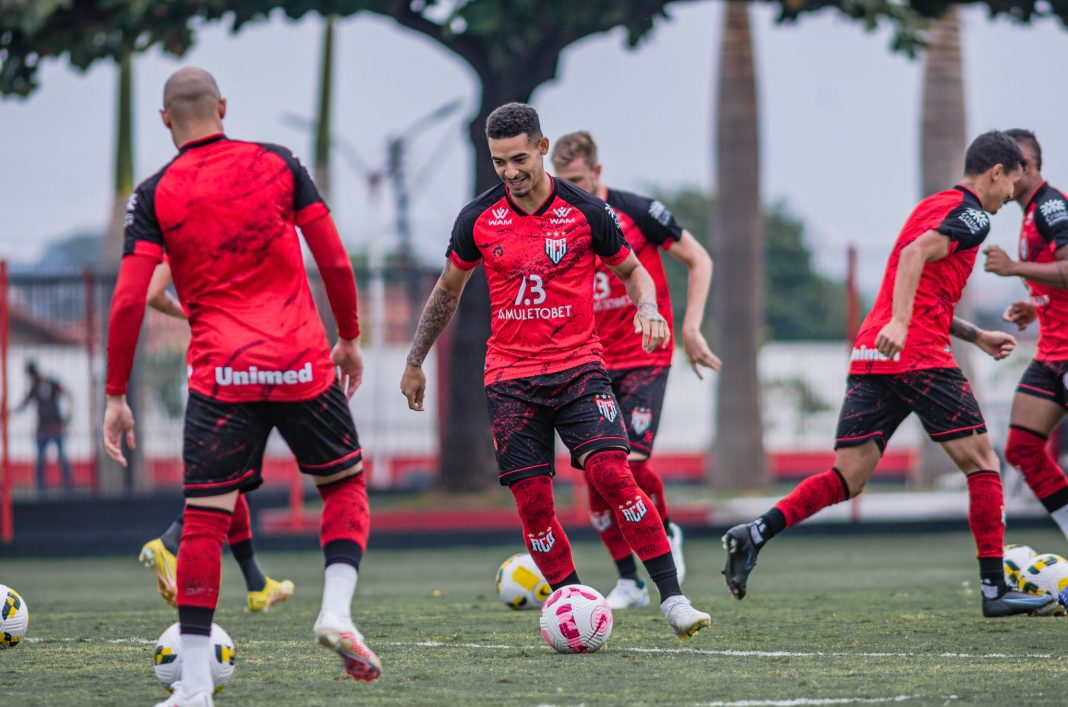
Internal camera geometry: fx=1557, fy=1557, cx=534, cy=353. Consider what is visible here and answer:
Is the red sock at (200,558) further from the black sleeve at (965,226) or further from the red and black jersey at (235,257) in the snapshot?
the black sleeve at (965,226)

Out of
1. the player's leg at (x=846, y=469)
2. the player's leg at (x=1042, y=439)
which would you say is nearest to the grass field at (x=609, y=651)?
the player's leg at (x=846, y=469)

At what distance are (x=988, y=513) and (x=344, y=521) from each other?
342cm

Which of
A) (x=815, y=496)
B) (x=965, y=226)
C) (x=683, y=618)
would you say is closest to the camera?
(x=683, y=618)

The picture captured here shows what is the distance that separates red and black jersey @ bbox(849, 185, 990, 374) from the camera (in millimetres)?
7074

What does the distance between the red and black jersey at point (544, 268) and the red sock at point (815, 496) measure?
1.48 m

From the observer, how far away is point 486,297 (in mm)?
16609

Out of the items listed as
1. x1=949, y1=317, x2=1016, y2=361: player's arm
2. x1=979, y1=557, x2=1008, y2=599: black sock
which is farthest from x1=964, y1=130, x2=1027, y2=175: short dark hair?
x1=979, y1=557, x2=1008, y2=599: black sock

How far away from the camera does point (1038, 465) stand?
7.81m

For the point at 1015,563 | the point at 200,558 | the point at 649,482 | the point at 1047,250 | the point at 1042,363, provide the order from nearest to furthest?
the point at 200,558 < the point at 1015,563 < the point at 1047,250 < the point at 1042,363 < the point at 649,482

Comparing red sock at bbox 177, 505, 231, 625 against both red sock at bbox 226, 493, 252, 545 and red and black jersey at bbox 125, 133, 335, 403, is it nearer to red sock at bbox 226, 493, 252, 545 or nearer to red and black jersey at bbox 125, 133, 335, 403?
red and black jersey at bbox 125, 133, 335, 403

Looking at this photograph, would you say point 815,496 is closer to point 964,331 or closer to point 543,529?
point 964,331

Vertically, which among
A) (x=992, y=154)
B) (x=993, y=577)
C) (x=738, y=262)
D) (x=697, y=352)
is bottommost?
(x=993, y=577)

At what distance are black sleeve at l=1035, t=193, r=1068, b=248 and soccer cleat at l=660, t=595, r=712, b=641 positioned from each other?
9.53 ft

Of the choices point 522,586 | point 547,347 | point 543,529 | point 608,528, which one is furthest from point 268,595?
point 547,347
